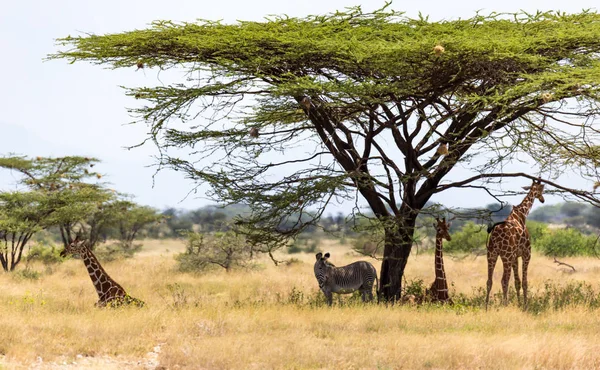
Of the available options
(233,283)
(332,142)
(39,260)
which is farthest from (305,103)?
(39,260)

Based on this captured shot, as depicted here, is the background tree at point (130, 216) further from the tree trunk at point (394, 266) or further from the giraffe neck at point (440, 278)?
the giraffe neck at point (440, 278)

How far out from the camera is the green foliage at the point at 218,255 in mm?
24266

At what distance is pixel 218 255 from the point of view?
976 inches

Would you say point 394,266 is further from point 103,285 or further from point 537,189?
point 103,285

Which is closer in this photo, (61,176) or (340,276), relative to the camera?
(340,276)

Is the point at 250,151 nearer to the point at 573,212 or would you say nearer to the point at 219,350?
the point at 219,350

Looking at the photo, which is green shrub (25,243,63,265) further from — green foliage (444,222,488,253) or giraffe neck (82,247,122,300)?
green foliage (444,222,488,253)

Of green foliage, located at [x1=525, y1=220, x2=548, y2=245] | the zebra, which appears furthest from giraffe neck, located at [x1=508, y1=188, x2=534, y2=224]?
green foliage, located at [x1=525, y1=220, x2=548, y2=245]

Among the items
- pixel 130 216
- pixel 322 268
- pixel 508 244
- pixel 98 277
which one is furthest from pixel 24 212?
pixel 508 244

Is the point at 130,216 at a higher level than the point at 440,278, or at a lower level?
higher

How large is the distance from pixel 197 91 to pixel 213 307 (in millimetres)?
4047

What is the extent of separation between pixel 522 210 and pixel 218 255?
1284cm

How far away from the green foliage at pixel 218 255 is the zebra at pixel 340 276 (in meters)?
10.2

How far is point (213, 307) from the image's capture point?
1333 cm
